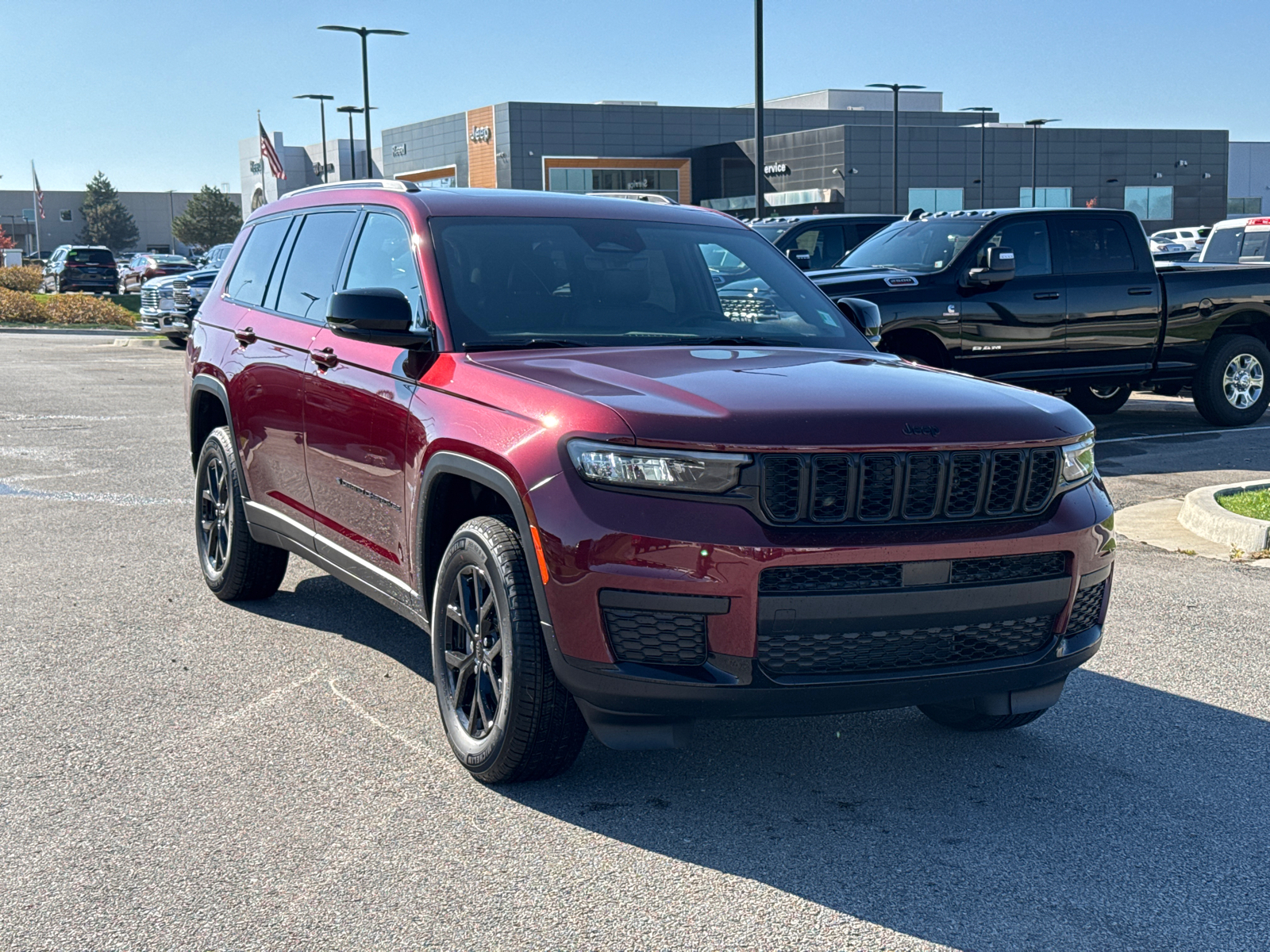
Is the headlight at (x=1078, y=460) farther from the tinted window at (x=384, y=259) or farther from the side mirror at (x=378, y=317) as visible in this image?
the tinted window at (x=384, y=259)

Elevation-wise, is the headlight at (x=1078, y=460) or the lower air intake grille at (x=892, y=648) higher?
the headlight at (x=1078, y=460)

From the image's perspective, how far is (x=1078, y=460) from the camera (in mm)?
4246

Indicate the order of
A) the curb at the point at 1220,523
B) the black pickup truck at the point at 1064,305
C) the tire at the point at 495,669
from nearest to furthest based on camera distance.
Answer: the tire at the point at 495,669 → the curb at the point at 1220,523 → the black pickup truck at the point at 1064,305

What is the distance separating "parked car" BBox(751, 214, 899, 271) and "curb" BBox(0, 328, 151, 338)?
21189mm

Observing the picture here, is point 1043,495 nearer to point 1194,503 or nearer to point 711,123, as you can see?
point 1194,503

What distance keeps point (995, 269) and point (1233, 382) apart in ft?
11.6

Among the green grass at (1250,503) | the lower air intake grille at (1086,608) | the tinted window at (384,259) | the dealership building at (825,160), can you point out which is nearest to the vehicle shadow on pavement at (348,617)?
the tinted window at (384,259)

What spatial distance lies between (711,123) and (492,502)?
81.9 m

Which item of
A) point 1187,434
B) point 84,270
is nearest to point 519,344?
point 1187,434

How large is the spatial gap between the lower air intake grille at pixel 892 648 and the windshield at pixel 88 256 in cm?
5545

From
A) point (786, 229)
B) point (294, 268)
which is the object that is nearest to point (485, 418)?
point (294, 268)

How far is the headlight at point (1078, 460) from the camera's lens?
4.16 m

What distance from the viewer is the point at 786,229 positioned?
1678 cm

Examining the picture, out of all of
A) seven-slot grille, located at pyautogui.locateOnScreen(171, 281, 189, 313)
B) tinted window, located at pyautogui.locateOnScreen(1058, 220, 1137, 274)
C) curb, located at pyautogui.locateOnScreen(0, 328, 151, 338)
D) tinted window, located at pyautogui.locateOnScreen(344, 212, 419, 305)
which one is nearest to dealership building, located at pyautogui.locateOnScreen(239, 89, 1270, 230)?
curb, located at pyautogui.locateOnScreen(0, 328, 151, 338)
